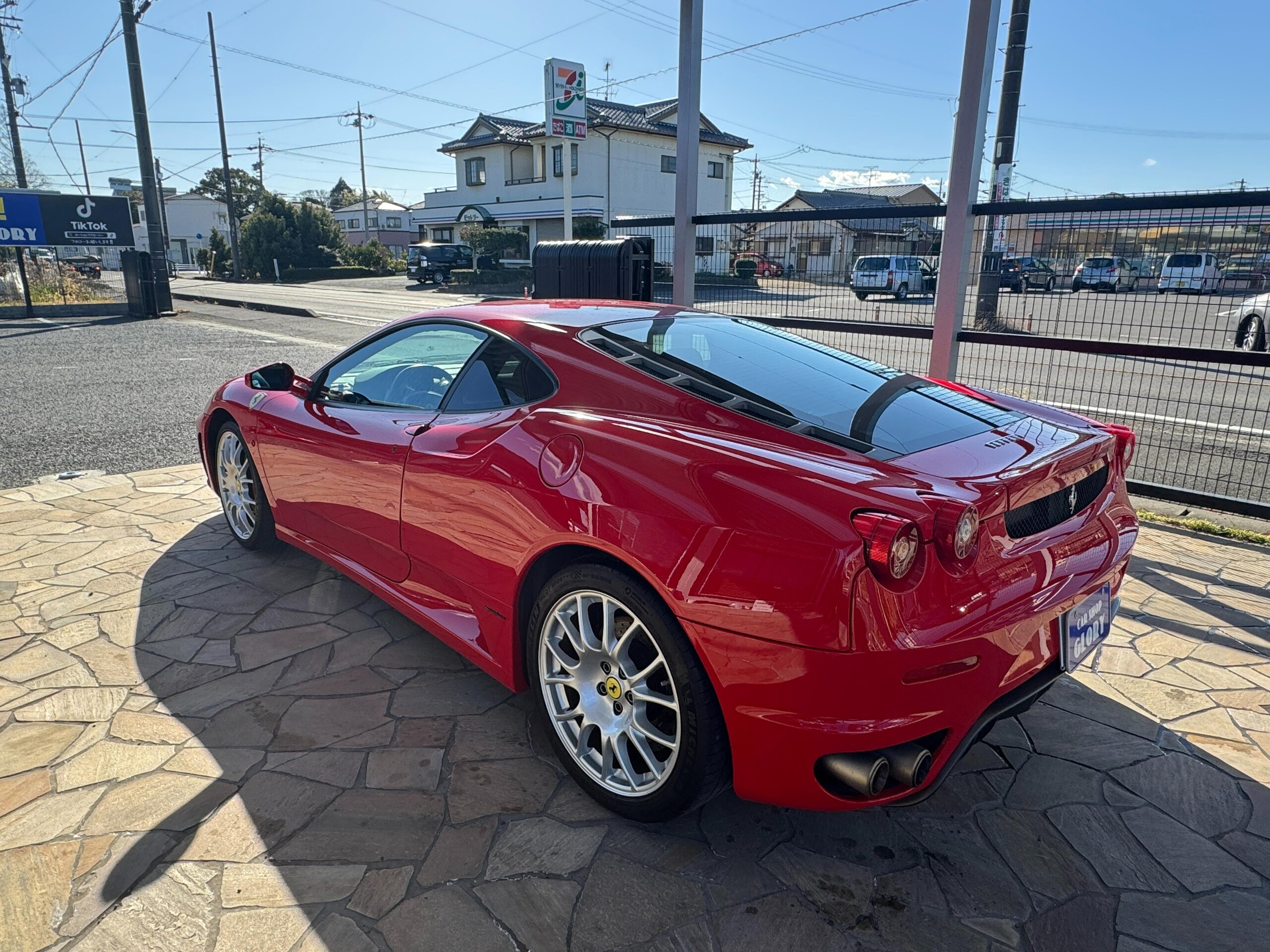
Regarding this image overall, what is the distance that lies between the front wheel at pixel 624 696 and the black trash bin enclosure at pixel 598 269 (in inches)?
168

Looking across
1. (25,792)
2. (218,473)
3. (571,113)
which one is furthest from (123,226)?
(25,792)

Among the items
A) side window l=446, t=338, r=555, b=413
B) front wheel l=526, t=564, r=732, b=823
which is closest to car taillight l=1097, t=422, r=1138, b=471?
front wheel l=526, t=564, r=732, b=823

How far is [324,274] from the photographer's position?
1715 inches

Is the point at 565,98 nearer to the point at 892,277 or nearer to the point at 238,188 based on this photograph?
the point at 892,277

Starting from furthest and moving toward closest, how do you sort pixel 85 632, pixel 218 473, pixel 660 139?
pixel 660 139
pixel 218 473
pixel 85 632

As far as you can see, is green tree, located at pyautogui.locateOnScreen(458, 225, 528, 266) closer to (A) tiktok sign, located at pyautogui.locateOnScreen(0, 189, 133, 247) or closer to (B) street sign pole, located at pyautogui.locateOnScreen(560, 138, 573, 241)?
(A) tiktok sign, located at pyautogui.locateOnScreen(0, 189, 133, 247)

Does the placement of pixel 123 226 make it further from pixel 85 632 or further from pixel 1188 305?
pixel 1188 305

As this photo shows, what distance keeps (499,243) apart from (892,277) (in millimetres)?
32210

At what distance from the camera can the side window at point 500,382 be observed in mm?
2646

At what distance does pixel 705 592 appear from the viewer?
6.43ft

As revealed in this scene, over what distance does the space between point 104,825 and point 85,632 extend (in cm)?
144

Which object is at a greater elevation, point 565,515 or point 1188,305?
point 1188,305

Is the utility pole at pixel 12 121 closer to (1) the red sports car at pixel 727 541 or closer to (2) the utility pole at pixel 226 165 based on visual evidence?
(2) the utility pole at pixel 226 165

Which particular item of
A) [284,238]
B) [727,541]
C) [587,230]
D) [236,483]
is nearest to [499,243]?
[587,230]
